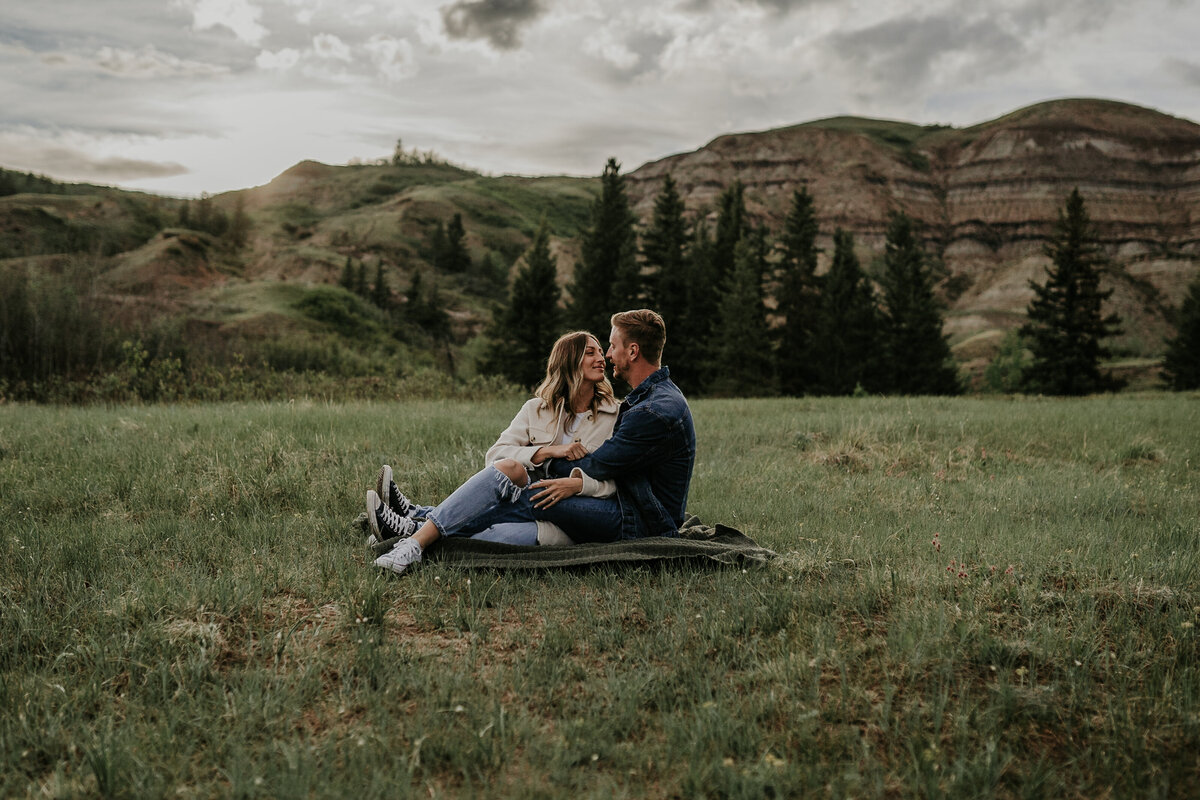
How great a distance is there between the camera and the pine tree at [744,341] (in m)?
40.3

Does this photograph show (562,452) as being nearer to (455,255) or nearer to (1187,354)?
(1187,354)

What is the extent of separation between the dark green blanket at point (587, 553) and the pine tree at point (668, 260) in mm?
39922

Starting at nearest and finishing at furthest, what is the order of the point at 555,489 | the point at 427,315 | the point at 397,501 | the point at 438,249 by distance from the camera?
the point at 555,489, the point at 397,501, the point at 427,315, the point at 438,249

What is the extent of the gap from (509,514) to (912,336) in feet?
146

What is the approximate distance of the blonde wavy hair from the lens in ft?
18.4

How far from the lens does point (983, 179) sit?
147 meters

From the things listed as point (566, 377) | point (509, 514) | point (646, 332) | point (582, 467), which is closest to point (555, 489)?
point (582, 467)

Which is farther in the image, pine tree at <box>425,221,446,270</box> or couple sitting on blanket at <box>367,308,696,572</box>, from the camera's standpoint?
pine tree at <box>425,221,446,270</box>

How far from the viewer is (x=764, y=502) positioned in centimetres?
765

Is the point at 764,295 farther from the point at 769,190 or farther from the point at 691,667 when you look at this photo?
the point at 769,190

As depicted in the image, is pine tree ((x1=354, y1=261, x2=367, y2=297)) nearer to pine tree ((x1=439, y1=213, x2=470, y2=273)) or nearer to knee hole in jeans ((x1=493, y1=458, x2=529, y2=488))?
pine tree ((x1=439, y1=213, x2=470, y2=273))

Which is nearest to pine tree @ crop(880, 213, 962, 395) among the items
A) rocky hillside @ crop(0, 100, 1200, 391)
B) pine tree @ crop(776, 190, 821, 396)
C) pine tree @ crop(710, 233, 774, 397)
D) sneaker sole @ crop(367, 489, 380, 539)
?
pine tree @ crop(776, 190, 821, 396)

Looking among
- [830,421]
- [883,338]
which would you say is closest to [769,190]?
[883,338]

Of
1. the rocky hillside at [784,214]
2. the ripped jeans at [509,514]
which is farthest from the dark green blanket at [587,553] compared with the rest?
the rocky hillside at [784,214]
